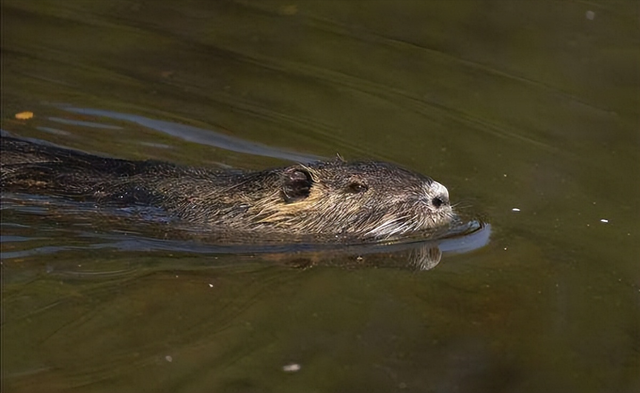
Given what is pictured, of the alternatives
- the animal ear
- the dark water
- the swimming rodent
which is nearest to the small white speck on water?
the dark water

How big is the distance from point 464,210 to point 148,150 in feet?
7.62

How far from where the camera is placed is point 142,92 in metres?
9.14

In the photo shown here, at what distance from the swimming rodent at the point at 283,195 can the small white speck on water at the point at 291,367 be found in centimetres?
165

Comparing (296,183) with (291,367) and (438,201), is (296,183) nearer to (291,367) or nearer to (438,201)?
(438,201)

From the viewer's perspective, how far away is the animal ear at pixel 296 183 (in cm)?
706

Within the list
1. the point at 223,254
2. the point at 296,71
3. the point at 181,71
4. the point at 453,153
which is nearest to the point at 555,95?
the point at 453,153

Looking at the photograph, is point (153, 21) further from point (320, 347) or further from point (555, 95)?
point (320, 347)

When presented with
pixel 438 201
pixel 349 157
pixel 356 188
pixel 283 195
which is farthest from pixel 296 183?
Result: pixel 349 157

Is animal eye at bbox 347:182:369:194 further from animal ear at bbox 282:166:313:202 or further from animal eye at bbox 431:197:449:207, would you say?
animal eye at bbox 431:197:449:207

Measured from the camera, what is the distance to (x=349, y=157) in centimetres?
824

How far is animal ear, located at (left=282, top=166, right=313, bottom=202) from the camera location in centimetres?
706

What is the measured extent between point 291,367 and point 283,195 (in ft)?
5.90

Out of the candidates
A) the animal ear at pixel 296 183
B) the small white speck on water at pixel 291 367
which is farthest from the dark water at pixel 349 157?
the animal ear at pixel 296 183

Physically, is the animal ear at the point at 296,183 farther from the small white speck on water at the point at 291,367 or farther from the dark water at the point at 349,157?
the small white speck on water at the point at 291,367
